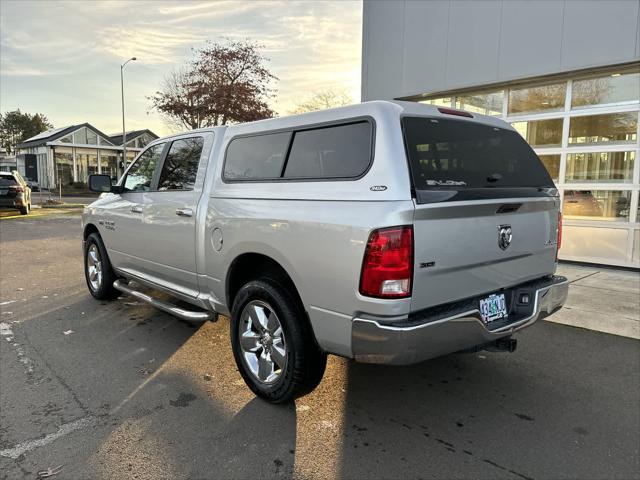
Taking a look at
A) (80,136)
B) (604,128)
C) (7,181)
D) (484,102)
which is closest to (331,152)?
(604,128)

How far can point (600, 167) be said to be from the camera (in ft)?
27.5

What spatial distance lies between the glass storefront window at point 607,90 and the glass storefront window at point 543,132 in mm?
483

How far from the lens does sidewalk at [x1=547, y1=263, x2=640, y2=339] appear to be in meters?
5.11

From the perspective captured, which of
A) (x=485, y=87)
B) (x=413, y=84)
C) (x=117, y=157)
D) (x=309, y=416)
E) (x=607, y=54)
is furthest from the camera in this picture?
(x=117, y=157)

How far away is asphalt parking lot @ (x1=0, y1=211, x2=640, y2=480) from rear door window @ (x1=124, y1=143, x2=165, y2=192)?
4.88ft

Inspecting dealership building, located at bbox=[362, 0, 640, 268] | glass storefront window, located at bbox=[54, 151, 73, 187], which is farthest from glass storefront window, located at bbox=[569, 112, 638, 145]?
glass storefront window, located at bbox=[54, 151, 73, 187]

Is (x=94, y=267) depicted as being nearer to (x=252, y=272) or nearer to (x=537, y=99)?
(x=252, y=272)

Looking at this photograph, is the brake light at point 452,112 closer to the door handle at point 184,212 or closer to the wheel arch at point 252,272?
the wheel arch at point 252,272

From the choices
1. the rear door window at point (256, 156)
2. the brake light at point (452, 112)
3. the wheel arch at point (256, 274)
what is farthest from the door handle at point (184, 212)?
the brake light at point (452, 112)

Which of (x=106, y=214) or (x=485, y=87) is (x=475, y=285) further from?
(x=485, y=87)

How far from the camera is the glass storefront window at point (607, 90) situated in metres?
7.80

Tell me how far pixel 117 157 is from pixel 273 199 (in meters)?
46.6

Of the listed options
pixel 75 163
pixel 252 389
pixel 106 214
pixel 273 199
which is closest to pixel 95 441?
pixel 252 389

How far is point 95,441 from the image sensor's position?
2799mm
